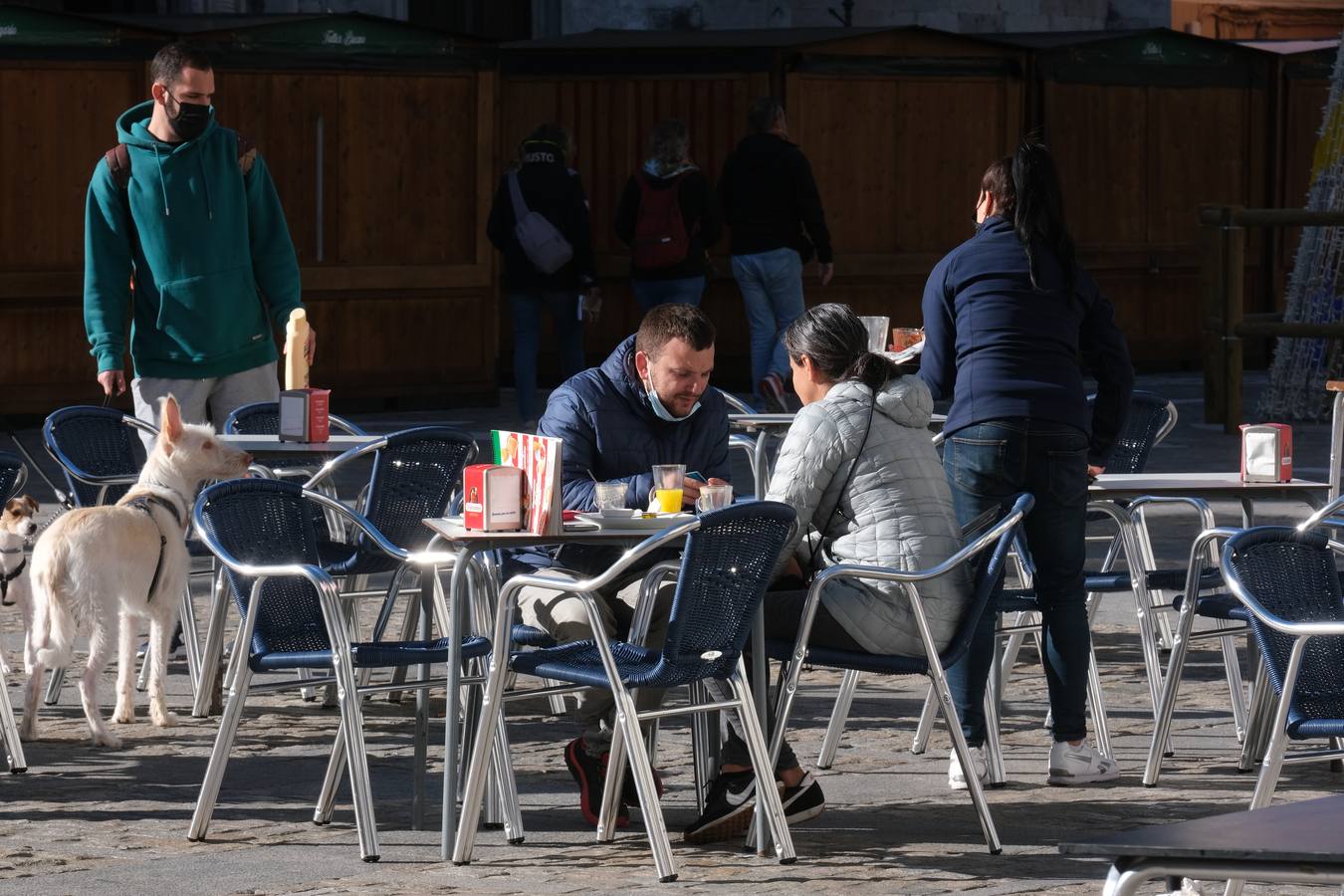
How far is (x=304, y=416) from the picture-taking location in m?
8.20

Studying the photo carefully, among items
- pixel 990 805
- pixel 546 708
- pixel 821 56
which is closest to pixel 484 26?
pixel 821 56

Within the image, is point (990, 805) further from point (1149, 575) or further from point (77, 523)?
point (77, 523)

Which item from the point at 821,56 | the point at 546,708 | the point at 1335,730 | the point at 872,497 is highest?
the point at 821,56

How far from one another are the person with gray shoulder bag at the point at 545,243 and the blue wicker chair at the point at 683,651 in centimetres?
900

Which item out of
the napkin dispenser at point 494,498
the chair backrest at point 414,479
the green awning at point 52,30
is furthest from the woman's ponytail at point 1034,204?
the green awning at point 52,30

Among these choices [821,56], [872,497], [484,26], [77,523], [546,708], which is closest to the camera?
[872,497]

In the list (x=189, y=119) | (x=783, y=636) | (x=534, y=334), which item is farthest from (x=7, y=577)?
(x=534, y=334)

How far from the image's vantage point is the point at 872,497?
20.4ft

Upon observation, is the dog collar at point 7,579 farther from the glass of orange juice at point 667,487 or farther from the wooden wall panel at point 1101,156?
the wooden wall panel at point 1101,156

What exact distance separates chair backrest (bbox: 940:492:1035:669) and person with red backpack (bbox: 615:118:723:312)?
8824 mm

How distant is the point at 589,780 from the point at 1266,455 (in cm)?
239

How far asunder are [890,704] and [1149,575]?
3.17 feet

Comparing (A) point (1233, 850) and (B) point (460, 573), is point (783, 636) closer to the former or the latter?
(B) point (460, 573)

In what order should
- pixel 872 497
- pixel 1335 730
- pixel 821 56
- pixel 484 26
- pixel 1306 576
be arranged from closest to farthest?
pixel 1335 730
pixel 1306 576
pixel 872 497
pixel 821 56
pixel 484 26
